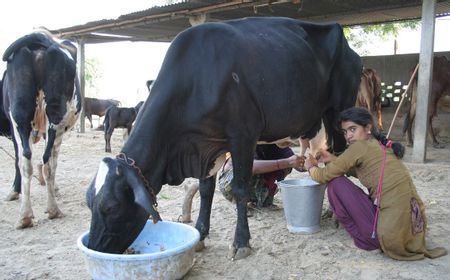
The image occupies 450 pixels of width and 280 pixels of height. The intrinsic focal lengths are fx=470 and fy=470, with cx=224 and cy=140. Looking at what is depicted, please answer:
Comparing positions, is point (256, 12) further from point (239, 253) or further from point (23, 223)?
point (239, 253)

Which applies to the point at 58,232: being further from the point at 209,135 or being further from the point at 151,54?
the point at 151,54

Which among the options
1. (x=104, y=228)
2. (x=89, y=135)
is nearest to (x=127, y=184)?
(x=104, y=228)

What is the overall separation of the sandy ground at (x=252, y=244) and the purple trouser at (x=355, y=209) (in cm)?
11

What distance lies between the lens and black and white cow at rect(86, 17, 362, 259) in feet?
9.88

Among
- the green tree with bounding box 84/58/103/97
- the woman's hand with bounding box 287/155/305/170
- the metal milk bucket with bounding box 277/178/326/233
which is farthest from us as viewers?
the green tree with bounding box 84/58/103/97

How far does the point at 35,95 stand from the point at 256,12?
5.85 meters

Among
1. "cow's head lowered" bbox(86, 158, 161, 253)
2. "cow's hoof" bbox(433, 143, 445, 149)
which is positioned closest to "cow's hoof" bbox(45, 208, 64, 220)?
"cow's head lowered" bbox(86, 158, 161, 253)

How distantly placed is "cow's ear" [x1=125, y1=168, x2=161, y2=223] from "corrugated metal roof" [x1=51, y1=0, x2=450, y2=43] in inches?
236

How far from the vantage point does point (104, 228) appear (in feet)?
9.83

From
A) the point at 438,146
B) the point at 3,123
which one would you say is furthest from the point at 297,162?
the point at 438,146

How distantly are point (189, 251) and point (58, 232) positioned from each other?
198 cm

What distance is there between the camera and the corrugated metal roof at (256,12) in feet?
30.1

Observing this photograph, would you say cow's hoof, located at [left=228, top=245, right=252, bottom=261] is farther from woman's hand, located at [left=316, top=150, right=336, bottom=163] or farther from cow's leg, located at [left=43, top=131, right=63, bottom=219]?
cow's leg, located at [left=43, top=131, right=63, bottom=219]

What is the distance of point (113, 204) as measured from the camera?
2.93m
